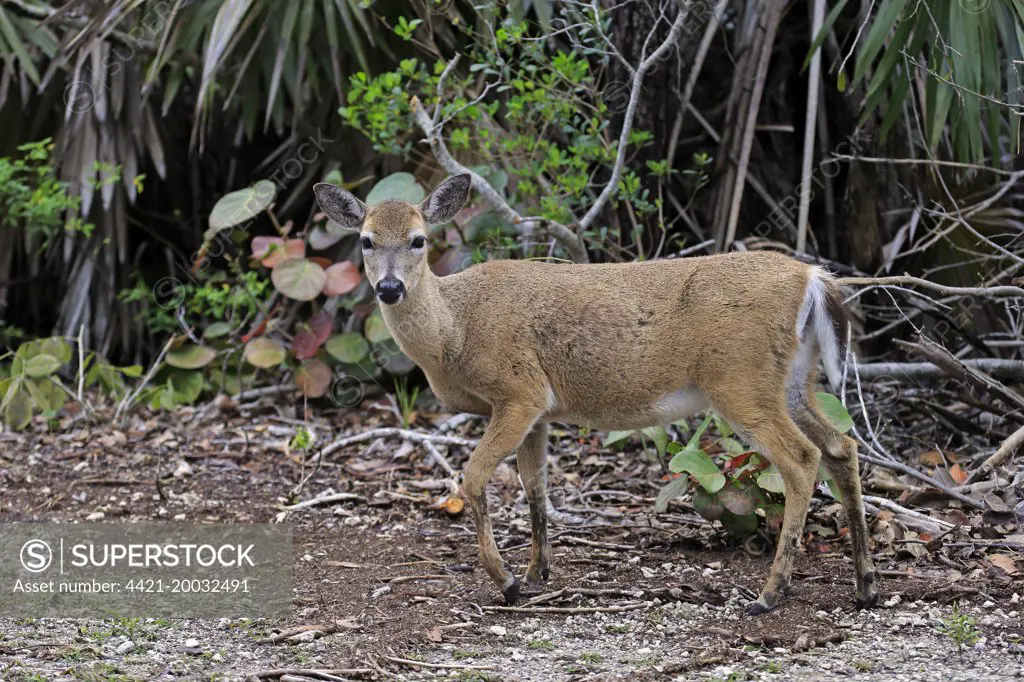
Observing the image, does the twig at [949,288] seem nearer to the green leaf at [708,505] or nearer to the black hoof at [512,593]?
the green leaf at [708,505]

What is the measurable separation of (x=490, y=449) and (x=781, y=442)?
1149 mm

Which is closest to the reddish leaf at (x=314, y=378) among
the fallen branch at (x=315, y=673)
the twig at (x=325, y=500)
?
the twig at (x=325, y=500)

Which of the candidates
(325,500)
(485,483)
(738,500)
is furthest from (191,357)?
(738,500)

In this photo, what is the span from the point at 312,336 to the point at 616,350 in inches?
135

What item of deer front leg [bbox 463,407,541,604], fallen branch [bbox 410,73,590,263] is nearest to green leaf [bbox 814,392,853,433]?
deer front leg [bbox 463,407,541,604]

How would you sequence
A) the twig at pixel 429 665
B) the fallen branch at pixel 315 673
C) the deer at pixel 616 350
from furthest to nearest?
the deer at pixel 616 350 → the twig at pixel 429 665 → the fallen branch at pixel 315 673

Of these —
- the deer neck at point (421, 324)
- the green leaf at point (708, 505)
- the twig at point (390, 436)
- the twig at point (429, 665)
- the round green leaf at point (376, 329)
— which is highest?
the deer neck at point (421, 324)

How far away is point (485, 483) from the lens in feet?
15.6

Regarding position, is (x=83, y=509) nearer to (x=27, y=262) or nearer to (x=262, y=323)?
(x=262, y=323)

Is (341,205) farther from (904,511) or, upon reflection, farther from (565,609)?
(904,511)

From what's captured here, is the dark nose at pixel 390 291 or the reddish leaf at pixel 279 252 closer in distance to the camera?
the dark nose at pixel 390 291

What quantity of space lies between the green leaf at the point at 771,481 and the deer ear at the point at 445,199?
1804 mm

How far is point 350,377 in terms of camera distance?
26.2 feet
